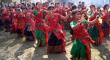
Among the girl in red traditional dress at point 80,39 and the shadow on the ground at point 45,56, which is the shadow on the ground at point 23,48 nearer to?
the shadow on the ground at point 45,56

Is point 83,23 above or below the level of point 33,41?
above

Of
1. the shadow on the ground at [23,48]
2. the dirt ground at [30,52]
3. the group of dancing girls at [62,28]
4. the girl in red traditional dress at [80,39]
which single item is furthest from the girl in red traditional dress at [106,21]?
the girl in red traditional dress at [80,39]

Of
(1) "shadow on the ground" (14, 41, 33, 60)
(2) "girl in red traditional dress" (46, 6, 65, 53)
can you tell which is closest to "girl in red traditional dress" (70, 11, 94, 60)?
(2) "girl in red traditional dress" (46, 6, 65, 53)

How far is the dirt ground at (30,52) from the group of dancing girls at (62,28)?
0.97 ft

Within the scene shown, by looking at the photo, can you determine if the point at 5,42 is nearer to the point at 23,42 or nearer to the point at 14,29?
the point at 23,42

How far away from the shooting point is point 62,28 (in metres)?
11.8

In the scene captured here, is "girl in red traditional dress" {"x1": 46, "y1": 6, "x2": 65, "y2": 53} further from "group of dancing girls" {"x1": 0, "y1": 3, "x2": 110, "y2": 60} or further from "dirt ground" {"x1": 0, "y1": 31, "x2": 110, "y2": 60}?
"dirt ground" {"x1": 0, "y1": 31, "x2": 110, "y2": 60}

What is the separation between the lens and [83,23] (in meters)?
7.44

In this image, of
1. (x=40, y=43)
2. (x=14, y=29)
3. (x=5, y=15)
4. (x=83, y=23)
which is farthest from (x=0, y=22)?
(x=83, y=23)

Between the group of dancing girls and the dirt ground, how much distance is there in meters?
0.30

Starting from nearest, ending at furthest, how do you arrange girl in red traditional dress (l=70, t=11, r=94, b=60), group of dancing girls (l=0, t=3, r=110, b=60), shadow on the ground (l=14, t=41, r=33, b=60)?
girl in red traditional dress (l=70, t=11, r=94, b=60)
group of dancing girls (l=0, t=3, r=110, b=60)
shadow on the ground (l=14, t=41, r=33, b=60)

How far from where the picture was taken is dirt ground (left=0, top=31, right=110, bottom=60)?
9.65 metres

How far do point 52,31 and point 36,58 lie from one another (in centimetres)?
103

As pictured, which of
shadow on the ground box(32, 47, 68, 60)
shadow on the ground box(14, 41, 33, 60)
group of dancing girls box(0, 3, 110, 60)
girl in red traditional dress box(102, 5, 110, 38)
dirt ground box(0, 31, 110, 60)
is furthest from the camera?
girl in red traditional dress box(102, 5, 110, 38)
